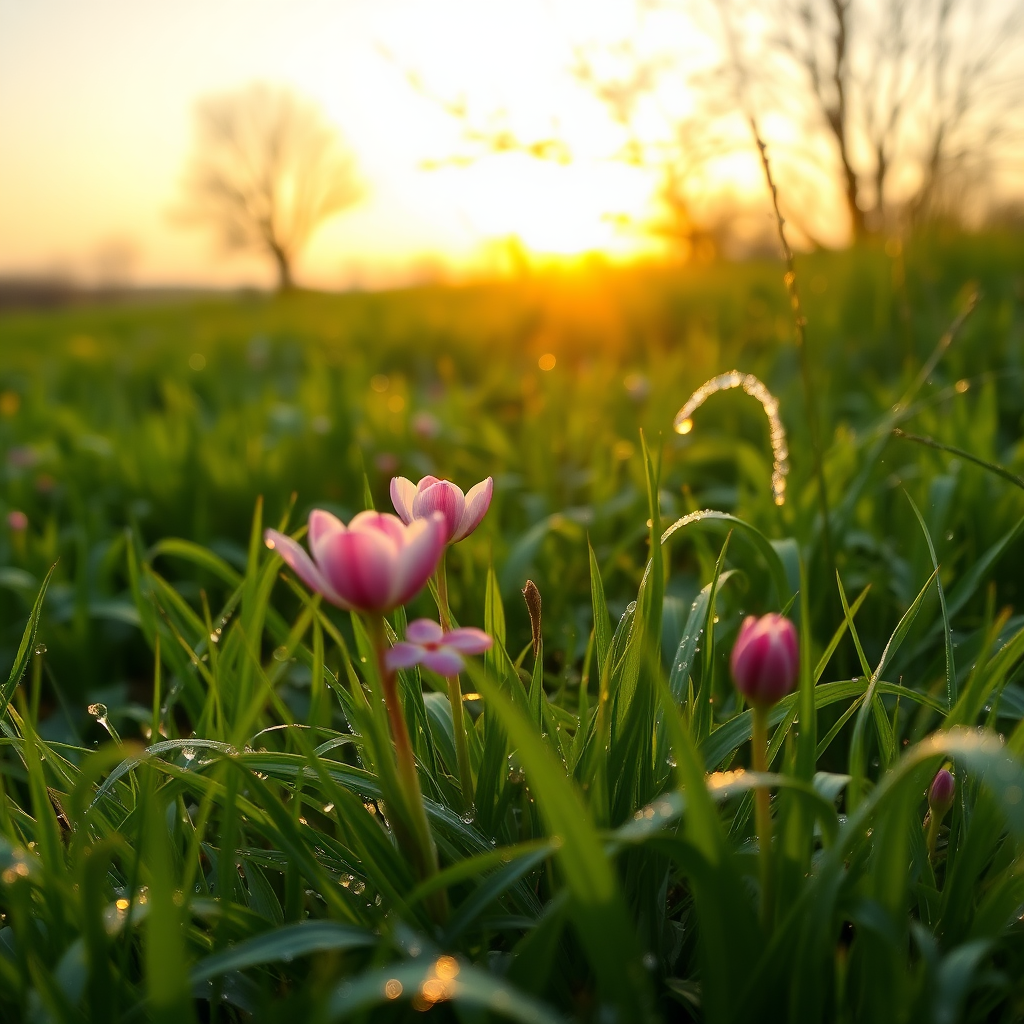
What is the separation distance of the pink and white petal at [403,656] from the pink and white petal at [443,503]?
0.64 ft

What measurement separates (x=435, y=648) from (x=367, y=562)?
80mm

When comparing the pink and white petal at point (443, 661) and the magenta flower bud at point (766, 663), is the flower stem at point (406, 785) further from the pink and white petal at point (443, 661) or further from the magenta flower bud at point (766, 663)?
the magenta flower bud at point (766, 663)

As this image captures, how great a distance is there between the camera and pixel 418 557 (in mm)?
662

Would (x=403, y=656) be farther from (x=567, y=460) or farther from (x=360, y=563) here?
(x=567, y=460)

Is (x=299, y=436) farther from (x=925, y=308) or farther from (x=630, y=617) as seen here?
(x=925, y=308)

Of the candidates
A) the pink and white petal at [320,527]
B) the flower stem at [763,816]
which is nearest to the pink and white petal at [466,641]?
the pink and white petal at [320,527]

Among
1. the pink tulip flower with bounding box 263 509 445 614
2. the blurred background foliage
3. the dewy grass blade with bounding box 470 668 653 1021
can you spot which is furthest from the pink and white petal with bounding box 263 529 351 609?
the blurred background foliage

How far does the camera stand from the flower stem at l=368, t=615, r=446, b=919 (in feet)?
2.28

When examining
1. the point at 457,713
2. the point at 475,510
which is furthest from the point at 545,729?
Result: the point at 475,510

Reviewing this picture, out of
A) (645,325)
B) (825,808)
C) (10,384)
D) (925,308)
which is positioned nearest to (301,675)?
(825,808)

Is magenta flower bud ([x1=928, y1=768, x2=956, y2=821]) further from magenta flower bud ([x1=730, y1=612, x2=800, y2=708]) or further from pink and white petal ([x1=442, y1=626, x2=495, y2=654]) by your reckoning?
pink and white petal ([x1=442, y1=626, x2=495, y2=654])

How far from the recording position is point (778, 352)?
3279mm

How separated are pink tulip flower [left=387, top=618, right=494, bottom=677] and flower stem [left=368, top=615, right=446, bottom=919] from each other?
0.02 m

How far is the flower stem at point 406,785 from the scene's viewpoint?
27.3 inches
